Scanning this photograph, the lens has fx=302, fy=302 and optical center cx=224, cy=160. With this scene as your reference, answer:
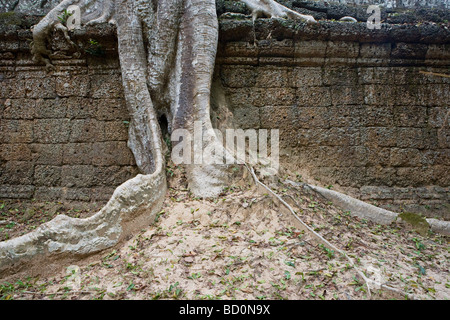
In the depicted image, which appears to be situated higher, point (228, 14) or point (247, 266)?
point (228, 14)

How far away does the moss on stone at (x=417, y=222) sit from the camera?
3.09 metres

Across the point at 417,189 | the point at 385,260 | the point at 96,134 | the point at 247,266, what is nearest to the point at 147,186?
the point at 247,266

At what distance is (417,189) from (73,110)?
4.52 meters

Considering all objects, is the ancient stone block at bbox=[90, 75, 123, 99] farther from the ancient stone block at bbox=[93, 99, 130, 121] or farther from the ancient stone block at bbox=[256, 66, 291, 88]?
the ancient stone block at bbox=[256, 66, 291, 88]

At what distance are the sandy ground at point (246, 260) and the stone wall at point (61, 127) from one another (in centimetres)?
143

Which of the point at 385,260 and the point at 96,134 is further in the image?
the point at 96,134

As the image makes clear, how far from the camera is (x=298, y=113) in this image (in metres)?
3.87

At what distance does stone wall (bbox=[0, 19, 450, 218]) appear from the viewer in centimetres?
379

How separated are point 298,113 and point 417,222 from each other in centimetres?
179

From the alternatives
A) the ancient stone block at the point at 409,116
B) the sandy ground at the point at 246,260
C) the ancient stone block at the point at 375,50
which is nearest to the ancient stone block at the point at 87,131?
the sandy ground at the point at 246,260

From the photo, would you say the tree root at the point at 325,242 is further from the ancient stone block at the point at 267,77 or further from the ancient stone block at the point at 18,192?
the ancient stone block at the point at 18,192

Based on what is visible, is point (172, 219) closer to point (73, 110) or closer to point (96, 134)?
point (96, 134)

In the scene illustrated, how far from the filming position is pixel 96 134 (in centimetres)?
386

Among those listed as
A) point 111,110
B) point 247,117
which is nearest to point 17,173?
point 111,110
